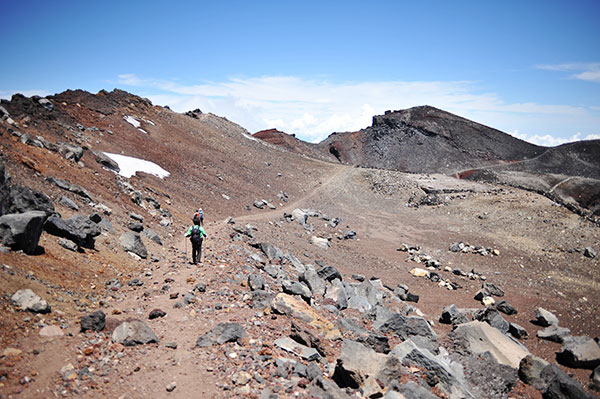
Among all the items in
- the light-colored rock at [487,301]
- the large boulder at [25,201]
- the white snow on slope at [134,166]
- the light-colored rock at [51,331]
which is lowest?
the light-colored rock at [487,301]

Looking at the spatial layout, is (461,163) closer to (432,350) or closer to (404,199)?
(404,199)

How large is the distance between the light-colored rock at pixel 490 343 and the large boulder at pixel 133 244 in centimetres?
1062

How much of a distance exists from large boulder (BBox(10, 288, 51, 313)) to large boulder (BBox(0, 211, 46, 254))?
1.90m

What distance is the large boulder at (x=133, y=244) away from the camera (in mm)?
11750

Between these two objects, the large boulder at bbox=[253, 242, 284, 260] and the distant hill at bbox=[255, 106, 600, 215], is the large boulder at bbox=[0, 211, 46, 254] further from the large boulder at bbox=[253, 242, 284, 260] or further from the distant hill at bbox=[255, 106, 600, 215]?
the distant hill at bbox=[255, 106, 600, 215]

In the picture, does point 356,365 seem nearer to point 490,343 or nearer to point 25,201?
point 490,343

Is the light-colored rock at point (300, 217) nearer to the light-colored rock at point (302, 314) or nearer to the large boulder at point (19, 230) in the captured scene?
the light-colored rock at point (302, 314)

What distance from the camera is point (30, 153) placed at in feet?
48.5

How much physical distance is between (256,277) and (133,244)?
4.86 metres

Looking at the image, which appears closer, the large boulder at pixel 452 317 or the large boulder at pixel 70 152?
the large boulder at pixel 452 317

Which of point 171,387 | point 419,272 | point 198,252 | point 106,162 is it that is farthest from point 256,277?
point 106,162

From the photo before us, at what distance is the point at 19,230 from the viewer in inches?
312

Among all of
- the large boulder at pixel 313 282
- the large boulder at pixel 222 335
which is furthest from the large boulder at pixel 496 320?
the large boulder at pixel 222 335

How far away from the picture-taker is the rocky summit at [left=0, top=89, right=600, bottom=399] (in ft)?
20.7
